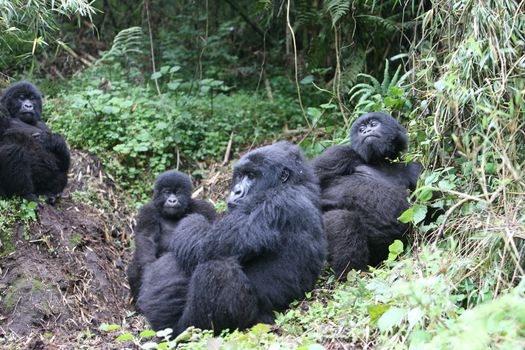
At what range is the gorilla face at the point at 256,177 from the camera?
16.5 ft

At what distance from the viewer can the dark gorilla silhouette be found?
5652 mm

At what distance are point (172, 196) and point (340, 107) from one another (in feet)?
A: 6.78

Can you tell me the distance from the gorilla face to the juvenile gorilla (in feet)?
4.16

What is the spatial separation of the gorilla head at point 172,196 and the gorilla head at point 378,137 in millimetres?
1477

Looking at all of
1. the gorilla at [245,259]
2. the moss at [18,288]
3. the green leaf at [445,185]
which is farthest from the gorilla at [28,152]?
the green leaf at [445,185]

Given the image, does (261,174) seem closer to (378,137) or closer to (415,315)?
(378,137)

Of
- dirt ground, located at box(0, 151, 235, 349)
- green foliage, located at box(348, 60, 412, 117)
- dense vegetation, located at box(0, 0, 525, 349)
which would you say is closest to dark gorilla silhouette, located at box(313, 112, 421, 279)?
dense vegetation, located at box(0, 0, 525, 349)

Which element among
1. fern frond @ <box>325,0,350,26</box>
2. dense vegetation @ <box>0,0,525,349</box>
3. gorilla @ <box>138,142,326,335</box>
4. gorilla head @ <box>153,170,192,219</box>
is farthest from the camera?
fern frond @ <box>325,0,350,26</box>

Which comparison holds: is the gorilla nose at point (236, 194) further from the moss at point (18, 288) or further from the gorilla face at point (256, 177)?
the moss at point (18, 288)

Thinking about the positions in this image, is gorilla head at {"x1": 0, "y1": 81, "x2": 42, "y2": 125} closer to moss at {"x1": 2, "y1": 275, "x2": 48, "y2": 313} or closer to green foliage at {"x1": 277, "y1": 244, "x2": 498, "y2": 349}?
moss at {"x1": 2, "y1": 275, "x2": 48, "y2": 313}

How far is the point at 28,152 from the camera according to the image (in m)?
6.40

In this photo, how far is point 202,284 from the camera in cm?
459

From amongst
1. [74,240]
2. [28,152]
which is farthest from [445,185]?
[28,152]

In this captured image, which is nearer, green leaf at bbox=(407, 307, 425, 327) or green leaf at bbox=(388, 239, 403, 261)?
green leaf at bbox=(407, 307, 425, 327)
